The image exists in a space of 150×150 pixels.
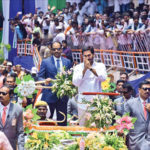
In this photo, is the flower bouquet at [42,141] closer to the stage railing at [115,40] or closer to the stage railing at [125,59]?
the stage railing at [125,59]

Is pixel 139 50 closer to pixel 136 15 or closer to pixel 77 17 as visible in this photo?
pixel 136 15

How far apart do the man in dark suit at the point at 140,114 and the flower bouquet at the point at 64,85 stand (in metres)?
1.10

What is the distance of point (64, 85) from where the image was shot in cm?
956

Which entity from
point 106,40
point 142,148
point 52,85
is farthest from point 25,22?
point 142,148

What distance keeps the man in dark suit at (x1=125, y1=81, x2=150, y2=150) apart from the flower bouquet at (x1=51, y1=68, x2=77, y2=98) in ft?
3.62

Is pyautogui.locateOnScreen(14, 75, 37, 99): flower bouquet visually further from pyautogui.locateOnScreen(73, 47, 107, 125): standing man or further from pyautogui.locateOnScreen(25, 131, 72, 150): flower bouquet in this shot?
pyautogui.locateOnScreen(25, 131, 72, 150): flower bouquet

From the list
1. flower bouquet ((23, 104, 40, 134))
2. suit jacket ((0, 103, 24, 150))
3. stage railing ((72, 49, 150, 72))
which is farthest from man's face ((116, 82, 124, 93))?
stage railing ((72, 49, 150, 72))

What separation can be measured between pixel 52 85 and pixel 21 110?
6.57ft

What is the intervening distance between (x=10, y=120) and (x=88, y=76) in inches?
70.8

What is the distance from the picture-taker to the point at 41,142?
7816 mm

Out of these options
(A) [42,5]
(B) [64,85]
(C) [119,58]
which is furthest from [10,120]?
(A) [42,5]

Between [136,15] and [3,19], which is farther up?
[3,19]

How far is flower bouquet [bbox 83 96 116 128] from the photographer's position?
824 centimetres

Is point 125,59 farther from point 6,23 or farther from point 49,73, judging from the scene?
point 6,23
